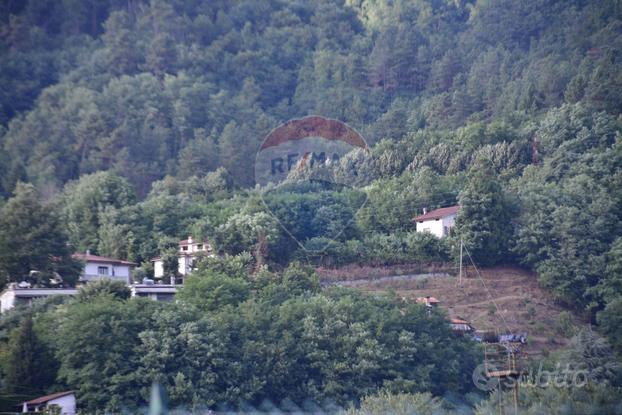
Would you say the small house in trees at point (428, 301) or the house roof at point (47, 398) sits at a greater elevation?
the small house in trees at point (428, 301)

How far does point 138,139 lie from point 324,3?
20.7 m

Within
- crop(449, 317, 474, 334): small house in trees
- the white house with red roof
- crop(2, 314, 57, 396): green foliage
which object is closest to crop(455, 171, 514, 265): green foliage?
crop(449, 317, 474, 334): small house in trees

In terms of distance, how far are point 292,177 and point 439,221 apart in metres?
4.53

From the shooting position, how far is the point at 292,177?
32031mm

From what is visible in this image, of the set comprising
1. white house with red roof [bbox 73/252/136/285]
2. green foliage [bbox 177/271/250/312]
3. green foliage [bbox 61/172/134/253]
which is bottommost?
green foliage [bbox 177/271/250/312]

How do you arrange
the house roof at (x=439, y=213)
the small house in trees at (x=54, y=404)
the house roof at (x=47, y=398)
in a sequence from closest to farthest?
the small house in trees at (x=54, y=404) → the house roof at (x=47, y=398) → the house roof at (x=439, y=213)

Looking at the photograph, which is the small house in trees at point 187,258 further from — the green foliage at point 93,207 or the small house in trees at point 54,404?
the small house in trees at point 54,404

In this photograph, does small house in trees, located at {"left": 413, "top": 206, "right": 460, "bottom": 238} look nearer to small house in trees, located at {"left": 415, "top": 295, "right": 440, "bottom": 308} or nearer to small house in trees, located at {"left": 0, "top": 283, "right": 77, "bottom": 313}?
small house in trees, located at {"left": 415, "top": 295, "right": 440, "bottom": 308}

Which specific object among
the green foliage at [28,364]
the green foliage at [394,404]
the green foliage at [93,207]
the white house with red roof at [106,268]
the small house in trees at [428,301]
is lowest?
the green foliage at [394,404]

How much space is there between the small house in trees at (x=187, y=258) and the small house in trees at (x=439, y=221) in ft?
21.8

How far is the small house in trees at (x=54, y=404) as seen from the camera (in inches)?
710

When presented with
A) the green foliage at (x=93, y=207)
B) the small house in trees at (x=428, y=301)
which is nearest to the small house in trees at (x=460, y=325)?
the small house in trees at (x=428, y=301)

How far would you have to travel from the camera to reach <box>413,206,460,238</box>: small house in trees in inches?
1245

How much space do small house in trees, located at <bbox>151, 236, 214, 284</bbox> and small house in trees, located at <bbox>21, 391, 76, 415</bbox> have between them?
31.9ft
